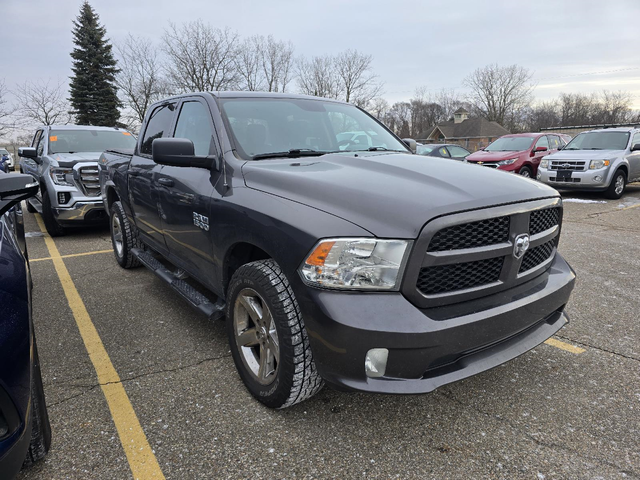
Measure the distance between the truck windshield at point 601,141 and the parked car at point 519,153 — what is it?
3.60 ft

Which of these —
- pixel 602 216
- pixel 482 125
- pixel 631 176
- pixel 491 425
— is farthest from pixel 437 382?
pixel 482 125

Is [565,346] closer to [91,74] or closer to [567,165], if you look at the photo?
[567,165]

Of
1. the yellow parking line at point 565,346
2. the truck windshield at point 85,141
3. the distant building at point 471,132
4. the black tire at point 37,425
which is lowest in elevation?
the yellow parking line at point 565,346

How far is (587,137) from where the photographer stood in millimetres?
11812

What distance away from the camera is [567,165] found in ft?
35.3

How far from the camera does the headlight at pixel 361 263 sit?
183 cm

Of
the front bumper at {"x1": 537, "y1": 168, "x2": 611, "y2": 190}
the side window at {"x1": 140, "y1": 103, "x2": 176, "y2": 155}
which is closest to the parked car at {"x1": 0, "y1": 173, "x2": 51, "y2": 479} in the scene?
the side window at {"x1": 140, "y1": 103, "x2": 176, "y2": 155}

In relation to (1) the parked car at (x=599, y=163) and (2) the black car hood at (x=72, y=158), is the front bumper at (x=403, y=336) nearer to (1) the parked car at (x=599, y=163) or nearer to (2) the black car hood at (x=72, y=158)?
(2) the black car hood at (x=72, y=158)

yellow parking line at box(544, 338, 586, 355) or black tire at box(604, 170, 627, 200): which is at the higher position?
black tire at box(604, 170, 627, 200)

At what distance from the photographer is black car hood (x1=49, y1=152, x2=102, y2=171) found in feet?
21.8

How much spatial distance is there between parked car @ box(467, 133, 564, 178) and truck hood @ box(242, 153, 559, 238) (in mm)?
10985

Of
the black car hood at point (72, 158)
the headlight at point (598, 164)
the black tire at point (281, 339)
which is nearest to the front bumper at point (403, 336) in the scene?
the black tire at point (281, 339)

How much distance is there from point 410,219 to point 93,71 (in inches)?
1740

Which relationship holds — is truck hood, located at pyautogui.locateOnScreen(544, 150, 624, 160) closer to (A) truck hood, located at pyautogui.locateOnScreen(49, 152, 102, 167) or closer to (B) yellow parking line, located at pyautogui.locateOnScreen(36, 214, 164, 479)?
(A) truck hood, located at pyautogui.locateOnScreen(49, 152, 102, 167)
